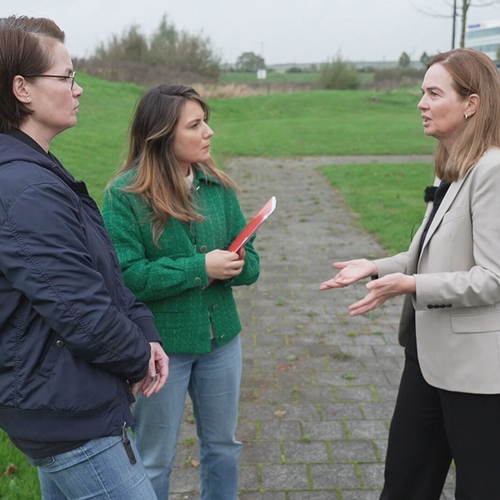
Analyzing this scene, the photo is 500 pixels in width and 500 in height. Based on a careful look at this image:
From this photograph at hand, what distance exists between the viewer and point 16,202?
1.75 meters

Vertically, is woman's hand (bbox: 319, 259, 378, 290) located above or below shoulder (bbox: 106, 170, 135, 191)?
below

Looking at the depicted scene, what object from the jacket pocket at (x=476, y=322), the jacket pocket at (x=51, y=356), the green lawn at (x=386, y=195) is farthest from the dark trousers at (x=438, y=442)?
the green lawn at (x=386, y=195)

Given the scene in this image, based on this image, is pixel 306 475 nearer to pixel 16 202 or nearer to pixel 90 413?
pixel 90 413

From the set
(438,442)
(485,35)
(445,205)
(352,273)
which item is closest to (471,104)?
(445,205)

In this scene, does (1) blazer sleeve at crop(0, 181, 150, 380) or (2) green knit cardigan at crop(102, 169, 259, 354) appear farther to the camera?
(2) green knit cardigan at crop(102, 169, 259, 354)

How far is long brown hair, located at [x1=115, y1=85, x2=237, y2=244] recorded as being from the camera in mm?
2754

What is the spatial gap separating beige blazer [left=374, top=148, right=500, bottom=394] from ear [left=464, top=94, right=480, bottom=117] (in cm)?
17

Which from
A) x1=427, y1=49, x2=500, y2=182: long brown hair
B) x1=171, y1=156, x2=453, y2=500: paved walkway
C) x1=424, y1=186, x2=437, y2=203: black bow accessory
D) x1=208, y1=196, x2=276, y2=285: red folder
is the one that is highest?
x1=427, y1=49, x2=500, y2=182: long brown hair

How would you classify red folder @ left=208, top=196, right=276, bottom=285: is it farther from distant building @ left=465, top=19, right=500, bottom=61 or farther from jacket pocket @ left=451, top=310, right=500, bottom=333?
distant building @ left=465, top=19, right=500, bottom=61

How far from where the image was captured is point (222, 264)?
106 inches

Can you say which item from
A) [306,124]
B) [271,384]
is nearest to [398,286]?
[271,384]

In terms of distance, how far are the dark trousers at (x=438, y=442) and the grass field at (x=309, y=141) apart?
5.61 ft

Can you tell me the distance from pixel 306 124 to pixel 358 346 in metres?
21.4

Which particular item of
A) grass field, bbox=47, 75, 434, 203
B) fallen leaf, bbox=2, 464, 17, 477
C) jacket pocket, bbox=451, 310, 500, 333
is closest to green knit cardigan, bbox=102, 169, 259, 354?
jacket pocket, bbox=451, 310, 500, 333
